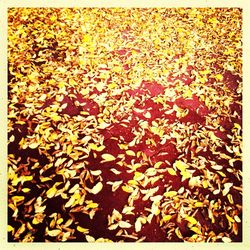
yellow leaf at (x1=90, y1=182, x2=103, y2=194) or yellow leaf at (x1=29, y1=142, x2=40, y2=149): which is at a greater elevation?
yellow leaf at (x1=29, y1=142, x2=40, y2=149)

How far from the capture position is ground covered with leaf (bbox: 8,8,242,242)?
189cm

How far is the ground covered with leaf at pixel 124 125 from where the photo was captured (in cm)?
189

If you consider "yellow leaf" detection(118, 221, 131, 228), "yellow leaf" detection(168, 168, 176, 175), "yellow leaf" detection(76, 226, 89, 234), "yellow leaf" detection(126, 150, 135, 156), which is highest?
"yellow leaf" detection(126, 150, 135, 156)

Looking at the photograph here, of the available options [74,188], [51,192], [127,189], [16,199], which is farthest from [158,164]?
[16,199]

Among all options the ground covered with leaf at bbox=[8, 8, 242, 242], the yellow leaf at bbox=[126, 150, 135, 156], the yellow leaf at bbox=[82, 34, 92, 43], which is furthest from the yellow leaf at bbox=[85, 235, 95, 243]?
the yellow leaf at bbox=[82, 34, 92, 43]

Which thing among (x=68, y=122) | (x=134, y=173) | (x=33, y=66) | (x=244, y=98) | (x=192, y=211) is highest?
(x=33, y=66)

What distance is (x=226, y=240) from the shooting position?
188 cm

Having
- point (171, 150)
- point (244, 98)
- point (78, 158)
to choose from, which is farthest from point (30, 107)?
point (244, 98)

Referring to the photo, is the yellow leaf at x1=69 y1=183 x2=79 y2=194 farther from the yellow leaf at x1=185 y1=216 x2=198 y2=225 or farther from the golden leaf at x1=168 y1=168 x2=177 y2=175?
the yellow leaf at x1=185 y1=216 x2=198 y2=225

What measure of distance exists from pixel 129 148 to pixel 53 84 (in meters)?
0.61

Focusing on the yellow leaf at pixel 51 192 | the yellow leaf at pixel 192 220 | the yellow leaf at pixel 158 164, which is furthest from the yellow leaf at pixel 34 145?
the yellow leaf at pixel 192 220

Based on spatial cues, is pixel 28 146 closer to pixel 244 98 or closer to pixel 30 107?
pixel 30 107

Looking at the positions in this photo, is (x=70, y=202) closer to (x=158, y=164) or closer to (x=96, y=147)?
(x=96, y=147)

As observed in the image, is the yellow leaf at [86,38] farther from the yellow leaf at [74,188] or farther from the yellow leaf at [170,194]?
the yellow leaf at [170,194]
